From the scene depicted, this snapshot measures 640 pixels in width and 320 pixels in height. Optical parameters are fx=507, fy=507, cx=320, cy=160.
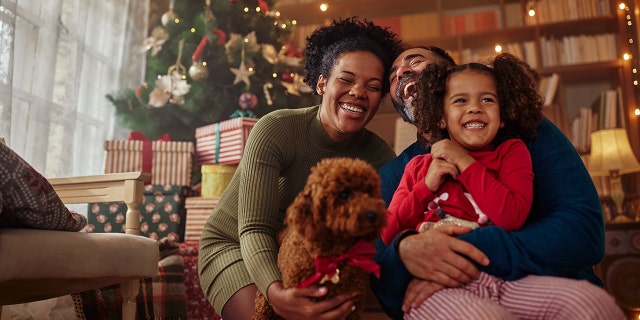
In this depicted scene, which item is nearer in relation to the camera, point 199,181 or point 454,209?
point 454,209

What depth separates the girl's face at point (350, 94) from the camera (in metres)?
1.50

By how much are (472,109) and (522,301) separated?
1.43 feet

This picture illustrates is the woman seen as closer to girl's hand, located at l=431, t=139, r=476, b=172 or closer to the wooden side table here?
girl's hand, located at l=431, t=139, r=476, b=172

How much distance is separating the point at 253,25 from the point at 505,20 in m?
2.14

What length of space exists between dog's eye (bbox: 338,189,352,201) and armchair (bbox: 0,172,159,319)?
0.84m

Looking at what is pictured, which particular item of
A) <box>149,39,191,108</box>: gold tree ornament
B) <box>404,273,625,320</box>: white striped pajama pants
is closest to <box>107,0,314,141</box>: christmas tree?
<box>149,39,191,108</box>: gold tree ornament

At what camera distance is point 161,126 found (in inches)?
132

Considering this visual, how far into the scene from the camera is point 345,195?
93cm

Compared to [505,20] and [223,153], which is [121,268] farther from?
[505,20]

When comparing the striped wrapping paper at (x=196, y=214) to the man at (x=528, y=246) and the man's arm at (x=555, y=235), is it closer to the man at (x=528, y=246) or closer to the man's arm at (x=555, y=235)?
the man at (x=528, y=246)

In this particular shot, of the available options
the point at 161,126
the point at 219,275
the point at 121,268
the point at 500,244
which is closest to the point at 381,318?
the point at 219,275

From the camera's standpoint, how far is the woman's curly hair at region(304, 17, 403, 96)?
1621 millimetres

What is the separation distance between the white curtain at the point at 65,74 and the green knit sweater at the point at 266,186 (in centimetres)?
126

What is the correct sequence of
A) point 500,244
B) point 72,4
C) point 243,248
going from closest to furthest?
point 500,244 < point 243,248 < point 72,4
